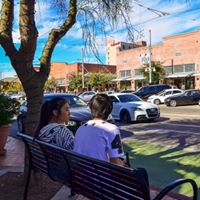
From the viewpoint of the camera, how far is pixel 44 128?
489cm

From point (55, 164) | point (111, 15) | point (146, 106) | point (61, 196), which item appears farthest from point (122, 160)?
point (146, 106)

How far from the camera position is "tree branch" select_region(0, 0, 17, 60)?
5492mm

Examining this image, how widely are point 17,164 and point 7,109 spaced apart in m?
1.86

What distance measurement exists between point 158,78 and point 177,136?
151 ft

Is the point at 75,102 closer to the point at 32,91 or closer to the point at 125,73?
the point at 32,91

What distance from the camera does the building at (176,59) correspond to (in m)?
57.8

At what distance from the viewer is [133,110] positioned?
723 inches

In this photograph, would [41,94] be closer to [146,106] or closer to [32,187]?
[32,187]

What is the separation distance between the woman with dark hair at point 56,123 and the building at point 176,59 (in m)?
51.0

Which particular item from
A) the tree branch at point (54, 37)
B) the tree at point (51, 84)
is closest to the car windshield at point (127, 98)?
the tree branch at point (54, 37)

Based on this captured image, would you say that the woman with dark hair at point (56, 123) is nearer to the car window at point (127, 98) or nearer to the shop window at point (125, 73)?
the car window at point (127, 98)

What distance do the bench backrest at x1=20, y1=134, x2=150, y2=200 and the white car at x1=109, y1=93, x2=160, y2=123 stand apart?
13.0 m

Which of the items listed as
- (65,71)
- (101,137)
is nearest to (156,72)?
(65,71)

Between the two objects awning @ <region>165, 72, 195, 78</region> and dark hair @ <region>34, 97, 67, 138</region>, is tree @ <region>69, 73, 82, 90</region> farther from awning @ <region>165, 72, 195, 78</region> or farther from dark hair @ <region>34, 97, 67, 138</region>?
dark hair @ <region>34, 97, 67, 138</region>
